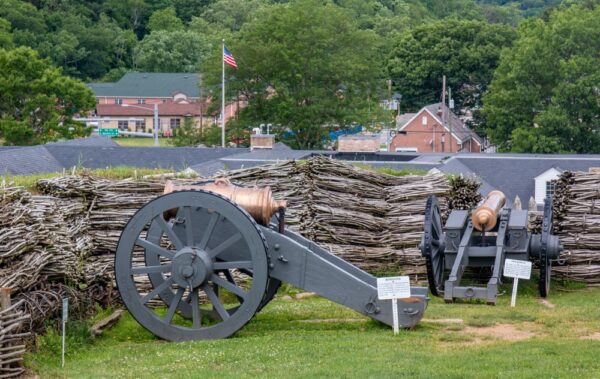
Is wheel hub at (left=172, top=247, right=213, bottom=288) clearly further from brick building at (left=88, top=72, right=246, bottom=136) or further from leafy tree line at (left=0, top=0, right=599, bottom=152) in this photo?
brick building at (left=88, top=72, right=246, bottom=136)

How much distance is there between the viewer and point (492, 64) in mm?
81000

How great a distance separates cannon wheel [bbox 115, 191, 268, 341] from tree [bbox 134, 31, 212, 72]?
3718 inches

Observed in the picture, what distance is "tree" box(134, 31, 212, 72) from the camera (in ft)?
361

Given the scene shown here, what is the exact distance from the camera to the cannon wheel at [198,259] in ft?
45.3

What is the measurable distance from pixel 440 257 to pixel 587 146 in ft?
152

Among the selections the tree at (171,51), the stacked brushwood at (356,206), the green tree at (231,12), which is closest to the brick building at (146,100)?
the tree at (171,51)

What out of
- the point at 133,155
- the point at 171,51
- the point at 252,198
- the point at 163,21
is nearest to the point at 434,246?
the point at 252,198

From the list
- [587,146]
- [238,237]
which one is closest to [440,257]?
[238,237]

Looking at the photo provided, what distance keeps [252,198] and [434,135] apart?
63715 millimetres

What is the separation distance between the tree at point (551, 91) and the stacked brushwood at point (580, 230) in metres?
41.5

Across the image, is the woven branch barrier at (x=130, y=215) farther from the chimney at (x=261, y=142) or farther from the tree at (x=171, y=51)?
the tree at (x=171, y=51)

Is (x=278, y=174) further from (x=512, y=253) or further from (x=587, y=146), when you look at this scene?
(x=587, y=146)

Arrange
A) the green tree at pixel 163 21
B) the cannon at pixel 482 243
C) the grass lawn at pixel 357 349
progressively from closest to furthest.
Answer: the grass lawn at pixel 357 349
the cannon at pixel 482 243
the green tree at pixel 163 21

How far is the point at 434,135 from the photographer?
7725 centimetres
